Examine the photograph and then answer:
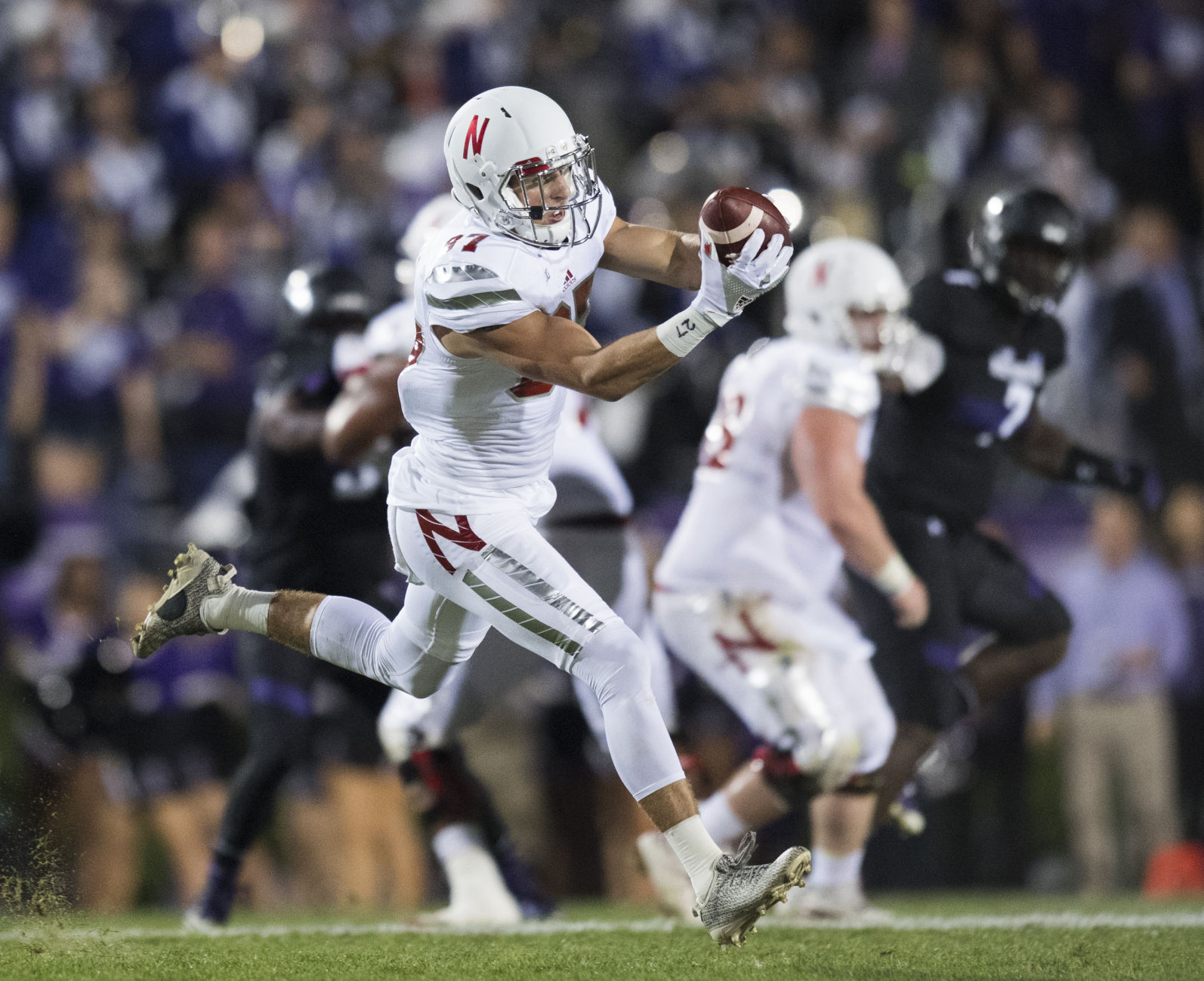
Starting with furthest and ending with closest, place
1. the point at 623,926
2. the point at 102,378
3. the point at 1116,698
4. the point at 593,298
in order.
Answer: the point at 593,298, the point at 102,378, the point at 1116,698, the point at 623,926

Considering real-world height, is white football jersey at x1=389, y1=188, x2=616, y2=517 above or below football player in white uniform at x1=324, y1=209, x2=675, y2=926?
above

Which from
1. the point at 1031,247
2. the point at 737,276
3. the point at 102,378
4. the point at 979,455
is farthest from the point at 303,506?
the point at 102,378

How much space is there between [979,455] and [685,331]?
2.31 m

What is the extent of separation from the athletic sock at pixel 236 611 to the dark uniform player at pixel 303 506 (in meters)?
1.01

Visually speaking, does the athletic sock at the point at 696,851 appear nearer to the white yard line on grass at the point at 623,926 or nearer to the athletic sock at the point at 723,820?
the white yard line on grass at the point at 623,926

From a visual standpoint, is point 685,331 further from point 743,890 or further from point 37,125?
point 37,125

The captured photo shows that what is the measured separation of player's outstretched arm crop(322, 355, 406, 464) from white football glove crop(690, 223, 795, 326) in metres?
1.60

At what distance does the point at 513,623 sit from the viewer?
13.7 ft

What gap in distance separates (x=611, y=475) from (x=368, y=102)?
5.32 metres

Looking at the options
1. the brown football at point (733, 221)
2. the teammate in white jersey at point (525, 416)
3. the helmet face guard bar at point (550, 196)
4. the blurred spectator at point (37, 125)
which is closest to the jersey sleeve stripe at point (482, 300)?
the teammate in white jersey at point (525, 416)

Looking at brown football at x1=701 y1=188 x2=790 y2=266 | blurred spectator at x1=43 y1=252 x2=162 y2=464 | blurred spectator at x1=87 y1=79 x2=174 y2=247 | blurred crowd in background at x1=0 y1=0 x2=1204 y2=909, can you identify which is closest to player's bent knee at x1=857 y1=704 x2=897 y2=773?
brown football at x1=701 y1=188 x2=790 y2=266

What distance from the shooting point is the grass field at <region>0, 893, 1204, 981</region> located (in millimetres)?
4031

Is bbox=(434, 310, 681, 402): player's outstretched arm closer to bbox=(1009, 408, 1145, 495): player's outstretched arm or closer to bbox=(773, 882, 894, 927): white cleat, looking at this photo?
bbox=(773, 882, 894, 927): white cleat

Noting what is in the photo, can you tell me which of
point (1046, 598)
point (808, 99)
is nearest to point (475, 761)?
point (1046, 598)
